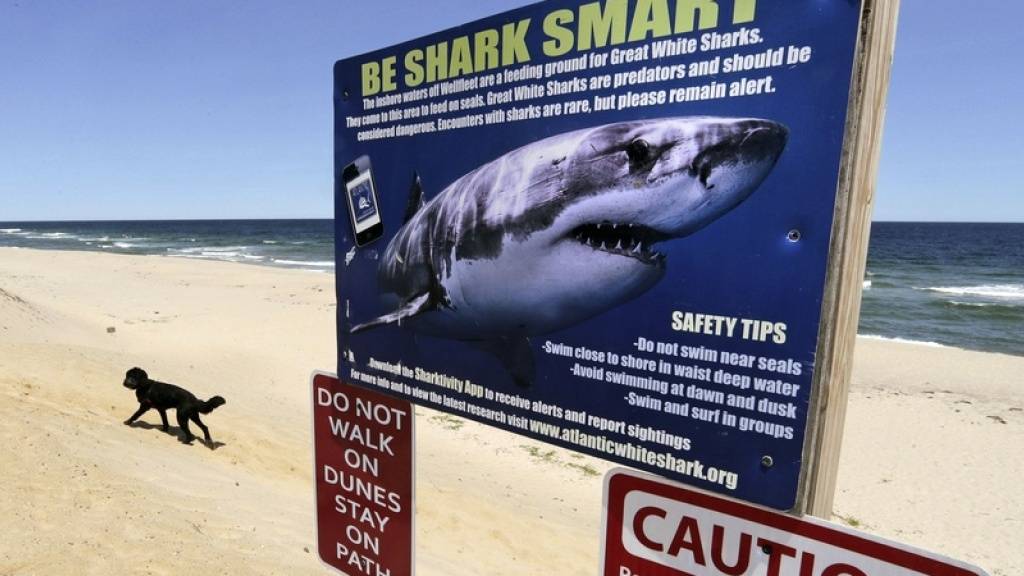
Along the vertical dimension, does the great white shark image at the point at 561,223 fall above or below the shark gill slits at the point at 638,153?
below

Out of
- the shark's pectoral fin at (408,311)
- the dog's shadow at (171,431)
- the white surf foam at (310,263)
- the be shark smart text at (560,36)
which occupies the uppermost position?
the be shark smart text at (560,36)

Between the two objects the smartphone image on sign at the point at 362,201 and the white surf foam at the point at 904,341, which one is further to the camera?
the white surf foam at the point at 904,341

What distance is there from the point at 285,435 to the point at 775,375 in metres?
7.60

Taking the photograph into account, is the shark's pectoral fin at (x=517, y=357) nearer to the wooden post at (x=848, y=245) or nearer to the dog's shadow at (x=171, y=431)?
the wooden post at (x=848, y=245)

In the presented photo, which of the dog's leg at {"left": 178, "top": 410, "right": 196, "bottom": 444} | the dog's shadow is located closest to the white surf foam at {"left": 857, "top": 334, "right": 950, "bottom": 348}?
the dog's shadow

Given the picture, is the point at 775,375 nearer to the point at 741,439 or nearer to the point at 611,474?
the point at 741,439

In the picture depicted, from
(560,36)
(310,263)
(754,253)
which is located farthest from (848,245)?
(310,263)

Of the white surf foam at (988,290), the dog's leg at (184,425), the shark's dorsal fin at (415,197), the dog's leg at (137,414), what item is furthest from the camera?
the white surf foam at (988,290)

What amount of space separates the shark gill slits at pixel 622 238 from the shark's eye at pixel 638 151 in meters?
0.16

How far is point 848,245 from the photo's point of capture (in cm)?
127

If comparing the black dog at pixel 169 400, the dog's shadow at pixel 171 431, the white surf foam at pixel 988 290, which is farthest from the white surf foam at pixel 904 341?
the black dog at pixel 169 400

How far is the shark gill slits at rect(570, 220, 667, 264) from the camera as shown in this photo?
149 cm

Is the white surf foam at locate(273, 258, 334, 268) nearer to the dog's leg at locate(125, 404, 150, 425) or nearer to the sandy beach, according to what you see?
the sandy beach

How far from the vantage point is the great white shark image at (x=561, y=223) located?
1.39m
